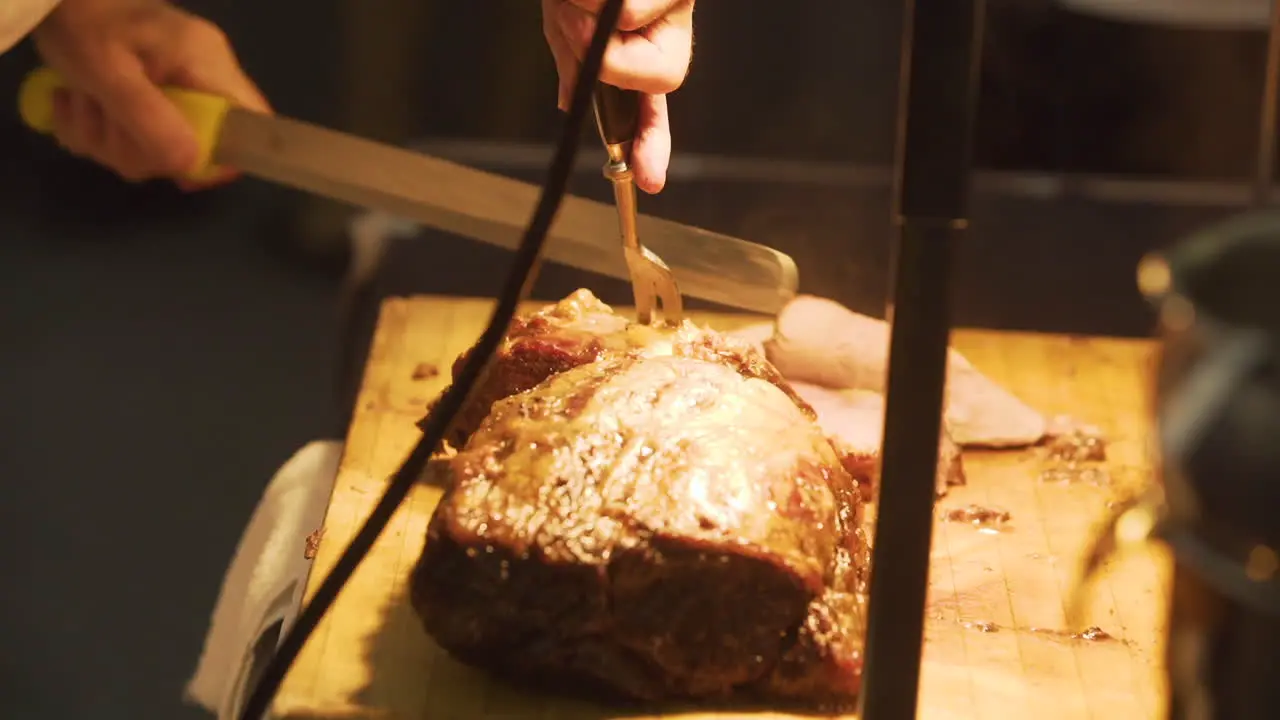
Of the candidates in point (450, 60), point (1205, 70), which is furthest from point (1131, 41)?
point (450, 60)

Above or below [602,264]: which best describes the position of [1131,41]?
above

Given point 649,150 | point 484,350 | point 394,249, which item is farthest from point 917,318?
point 394,249

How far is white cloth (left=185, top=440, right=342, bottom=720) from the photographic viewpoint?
52.5 inches

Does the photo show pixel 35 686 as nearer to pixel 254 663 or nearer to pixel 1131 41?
pixel 254 663

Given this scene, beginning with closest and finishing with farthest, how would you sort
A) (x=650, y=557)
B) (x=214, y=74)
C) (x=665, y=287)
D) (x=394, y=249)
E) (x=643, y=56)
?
1. (x=650, y=557)
2. (x=643, y=56)
3. (x=665, y=287)
4. (x=214, y=74)
5. (x=394, y=249)

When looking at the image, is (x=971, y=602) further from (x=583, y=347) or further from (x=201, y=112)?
(x=201, y=112)

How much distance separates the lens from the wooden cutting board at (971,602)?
108 centimetres

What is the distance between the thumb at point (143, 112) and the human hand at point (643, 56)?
0.39m

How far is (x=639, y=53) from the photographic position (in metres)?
1.23

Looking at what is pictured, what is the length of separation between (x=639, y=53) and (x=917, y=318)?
1.66 feet

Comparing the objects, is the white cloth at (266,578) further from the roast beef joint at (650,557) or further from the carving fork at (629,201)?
the carving fork at (629,201)

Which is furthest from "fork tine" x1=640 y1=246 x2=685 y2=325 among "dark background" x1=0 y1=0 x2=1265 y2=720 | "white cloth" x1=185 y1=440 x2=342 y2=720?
"dark background" x1=0 y1=0 x2=1265 y2=720

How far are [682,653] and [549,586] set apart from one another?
0.11 meters

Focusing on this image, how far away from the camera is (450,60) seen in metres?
2.55
